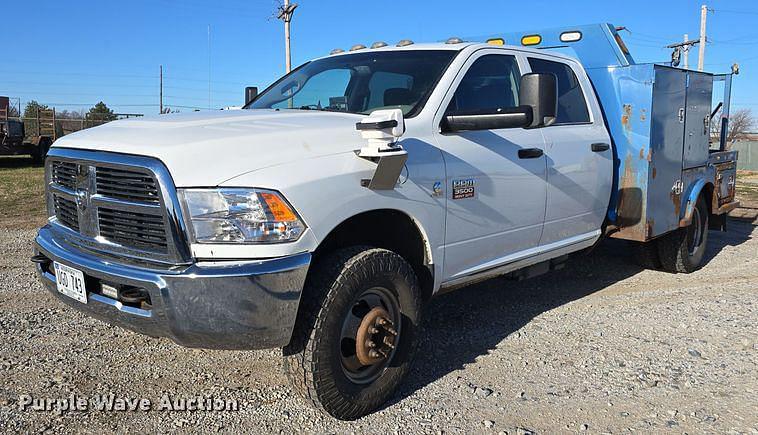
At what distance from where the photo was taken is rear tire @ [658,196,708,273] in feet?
21.0

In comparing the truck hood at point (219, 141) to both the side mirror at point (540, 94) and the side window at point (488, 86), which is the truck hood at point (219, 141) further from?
the side mirror at point (540, 94)

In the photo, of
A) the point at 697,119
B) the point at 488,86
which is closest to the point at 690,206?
the point at 697,119

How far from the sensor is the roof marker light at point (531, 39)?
20.1ft

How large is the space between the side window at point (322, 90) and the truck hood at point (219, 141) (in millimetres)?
618

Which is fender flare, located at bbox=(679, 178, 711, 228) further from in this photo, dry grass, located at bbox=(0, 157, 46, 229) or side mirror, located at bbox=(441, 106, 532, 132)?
dry grass, located at bbox=(0, 157, 46, 229)

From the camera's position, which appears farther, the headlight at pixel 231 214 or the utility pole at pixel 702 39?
the utility pole at pixel 702 39

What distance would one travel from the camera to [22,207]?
422 inches

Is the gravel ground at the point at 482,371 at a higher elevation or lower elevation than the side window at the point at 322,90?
lower

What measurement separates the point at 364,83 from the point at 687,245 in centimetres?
421

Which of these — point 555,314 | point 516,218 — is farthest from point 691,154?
→ point 516,218

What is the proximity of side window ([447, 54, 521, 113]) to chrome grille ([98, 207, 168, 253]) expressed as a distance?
5.92 ft

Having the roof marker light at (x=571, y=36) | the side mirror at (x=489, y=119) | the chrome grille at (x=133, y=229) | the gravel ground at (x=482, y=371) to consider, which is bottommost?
the gravel ground at (x=482, y=371)

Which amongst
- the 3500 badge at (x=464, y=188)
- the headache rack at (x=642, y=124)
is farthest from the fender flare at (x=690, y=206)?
the 3500 badge at (x=464, y=188)

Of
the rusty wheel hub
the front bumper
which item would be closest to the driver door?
the rusty wheel hub
